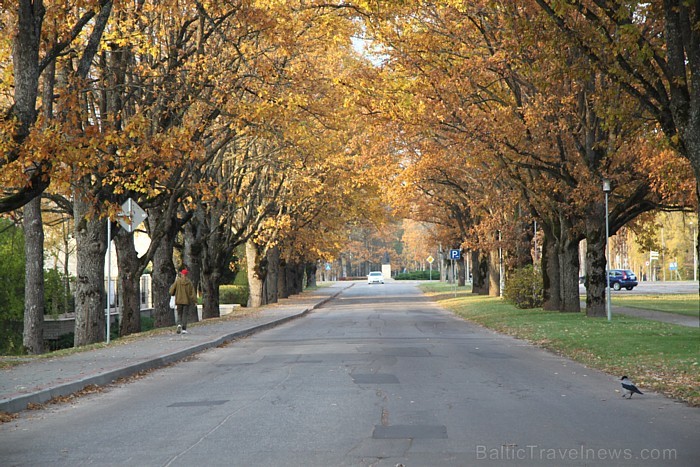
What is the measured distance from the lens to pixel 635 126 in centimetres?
2395

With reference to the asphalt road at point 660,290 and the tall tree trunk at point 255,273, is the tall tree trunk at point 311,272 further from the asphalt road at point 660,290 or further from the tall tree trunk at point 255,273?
the tall tree trunk at point 255,273

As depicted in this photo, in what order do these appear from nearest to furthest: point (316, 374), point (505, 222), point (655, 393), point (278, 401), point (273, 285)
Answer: point (278, 401)
point (655, 393)
point (316, 374)
point (505, 222)
point (273, 285)

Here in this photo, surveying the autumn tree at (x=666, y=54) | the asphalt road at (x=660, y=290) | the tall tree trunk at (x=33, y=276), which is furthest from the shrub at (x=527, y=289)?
the autumn tree at (x=666, y=54)

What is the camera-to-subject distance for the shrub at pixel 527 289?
129ft

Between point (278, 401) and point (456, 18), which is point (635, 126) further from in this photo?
point (278, 401)

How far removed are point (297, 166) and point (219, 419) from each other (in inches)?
1162

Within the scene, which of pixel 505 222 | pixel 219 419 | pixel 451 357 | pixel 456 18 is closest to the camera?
pixel 219 419

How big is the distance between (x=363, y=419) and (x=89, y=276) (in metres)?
15.5

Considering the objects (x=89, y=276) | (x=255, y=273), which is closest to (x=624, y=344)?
(x=89, y=276)

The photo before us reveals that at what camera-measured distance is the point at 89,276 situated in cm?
2375

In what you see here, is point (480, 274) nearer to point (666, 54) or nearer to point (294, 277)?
point (294, 277)

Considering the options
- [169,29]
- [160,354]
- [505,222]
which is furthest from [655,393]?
[505,222]

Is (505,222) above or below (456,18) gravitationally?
below

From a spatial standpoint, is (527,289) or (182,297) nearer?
(182,297)
